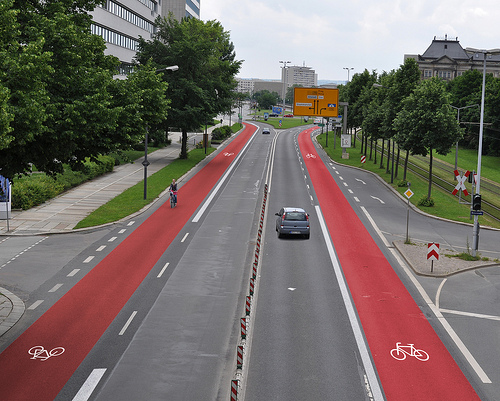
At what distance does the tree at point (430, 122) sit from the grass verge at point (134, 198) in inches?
773

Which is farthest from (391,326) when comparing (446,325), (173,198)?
(173,198)

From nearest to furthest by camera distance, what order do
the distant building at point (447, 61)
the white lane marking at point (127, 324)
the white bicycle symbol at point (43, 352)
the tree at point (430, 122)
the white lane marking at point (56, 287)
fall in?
the white bicycle symbol at point (43, 352) < the white lane marking at point (127, 324) < the white lane marking at point (56, 287) < the tree at point (430, 122) < the distant building at point (447, 61)

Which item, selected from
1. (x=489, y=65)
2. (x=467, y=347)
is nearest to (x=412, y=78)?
(x=467, y=347)

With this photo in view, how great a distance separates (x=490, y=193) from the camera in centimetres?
5469

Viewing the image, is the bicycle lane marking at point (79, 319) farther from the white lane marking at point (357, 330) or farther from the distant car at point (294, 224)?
the white lane marking at point (357, 330)

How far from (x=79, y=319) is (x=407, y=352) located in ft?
34.8

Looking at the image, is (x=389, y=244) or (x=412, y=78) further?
(x=412, y=78)

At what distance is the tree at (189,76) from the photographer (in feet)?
191

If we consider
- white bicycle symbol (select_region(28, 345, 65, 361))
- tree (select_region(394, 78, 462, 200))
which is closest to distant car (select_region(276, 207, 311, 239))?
tree (select_region(394, 78, 462, 200))

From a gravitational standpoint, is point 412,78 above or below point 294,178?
above

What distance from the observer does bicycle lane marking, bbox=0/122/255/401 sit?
580 inches

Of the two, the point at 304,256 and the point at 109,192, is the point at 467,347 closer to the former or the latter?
the point at 304,256

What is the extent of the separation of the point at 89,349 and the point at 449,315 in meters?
12.4

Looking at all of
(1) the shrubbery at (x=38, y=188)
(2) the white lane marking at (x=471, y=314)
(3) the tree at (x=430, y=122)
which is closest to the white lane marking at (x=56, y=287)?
(1) the shrubbery at (x=38, y=188)
